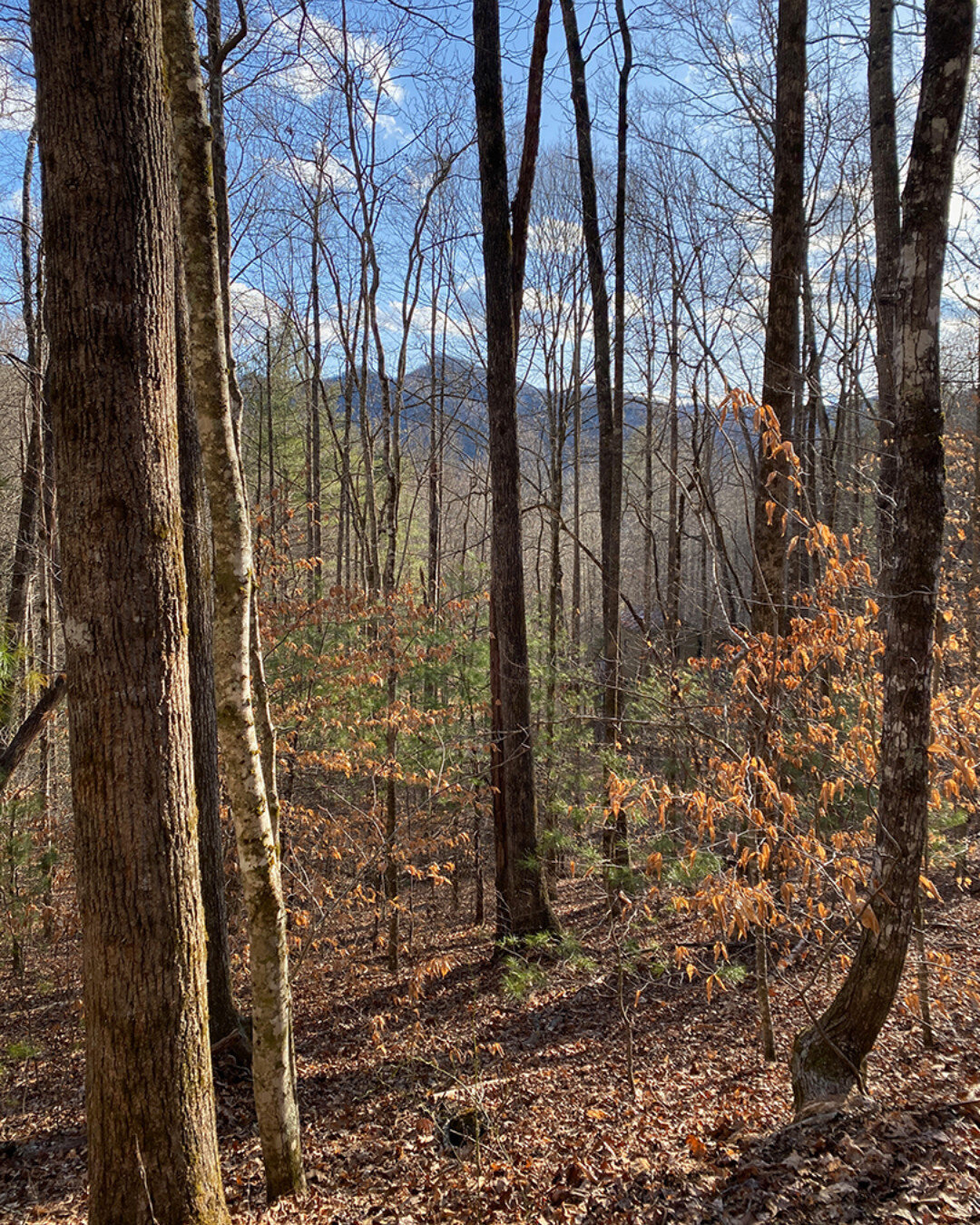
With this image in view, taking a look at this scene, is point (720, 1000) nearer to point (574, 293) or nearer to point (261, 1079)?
point (261, 1079)

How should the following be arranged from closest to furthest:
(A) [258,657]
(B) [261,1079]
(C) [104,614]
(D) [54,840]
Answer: (C) [104,614]
(B) [261,1079]
(A) [258,657]
(D) [54,840]

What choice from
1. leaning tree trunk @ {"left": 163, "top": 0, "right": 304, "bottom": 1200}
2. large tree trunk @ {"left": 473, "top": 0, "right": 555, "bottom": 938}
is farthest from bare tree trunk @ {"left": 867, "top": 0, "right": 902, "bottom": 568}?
leaning tree trunk @ {"left": 163, "top": 0, "right": 304, "bottom": 1200}

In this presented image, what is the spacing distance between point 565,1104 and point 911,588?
13.9 ft

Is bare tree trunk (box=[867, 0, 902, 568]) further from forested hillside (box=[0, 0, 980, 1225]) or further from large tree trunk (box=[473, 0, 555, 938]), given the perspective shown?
large tree trunk (box=[473, 0, 555, 938])

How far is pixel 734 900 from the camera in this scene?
3447 mm

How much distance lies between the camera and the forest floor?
10.7 feet

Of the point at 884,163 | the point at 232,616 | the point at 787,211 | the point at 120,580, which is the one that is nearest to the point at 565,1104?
the point at 232,616

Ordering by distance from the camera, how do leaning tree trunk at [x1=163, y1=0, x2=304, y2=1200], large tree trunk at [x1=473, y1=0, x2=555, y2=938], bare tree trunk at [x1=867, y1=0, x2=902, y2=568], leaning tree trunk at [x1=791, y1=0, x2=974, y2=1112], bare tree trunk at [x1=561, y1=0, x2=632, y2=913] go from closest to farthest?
leaning tree trunk at [x1=163, y1=0, x2=304, y2=1200], leaning tree trunk at [x1=791, y1=0, x2=974, y2=1112], bare tree trunk at [x1=867, y1=0, x2=902, y2=568], large tree trunk at [x1=473, y1=0, x2=555, y2=938], bare tree trunk at [x1=561, y1=0, x2=632, y2=913]

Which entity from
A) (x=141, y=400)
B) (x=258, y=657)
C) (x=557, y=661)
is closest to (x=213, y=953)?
(x=258, y=657)

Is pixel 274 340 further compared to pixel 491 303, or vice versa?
pixel 274 340

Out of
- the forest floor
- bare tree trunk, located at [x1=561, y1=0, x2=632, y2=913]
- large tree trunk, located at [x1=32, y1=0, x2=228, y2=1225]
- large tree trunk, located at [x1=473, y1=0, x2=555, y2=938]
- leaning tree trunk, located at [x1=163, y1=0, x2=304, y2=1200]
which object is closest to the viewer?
large tree trunk, located at [x1=32, y1=0, x2=228, y2=1225]

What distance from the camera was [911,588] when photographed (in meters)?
3.95

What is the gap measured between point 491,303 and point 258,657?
5140 mm

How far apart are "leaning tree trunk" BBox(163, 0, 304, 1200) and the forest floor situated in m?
0.65
